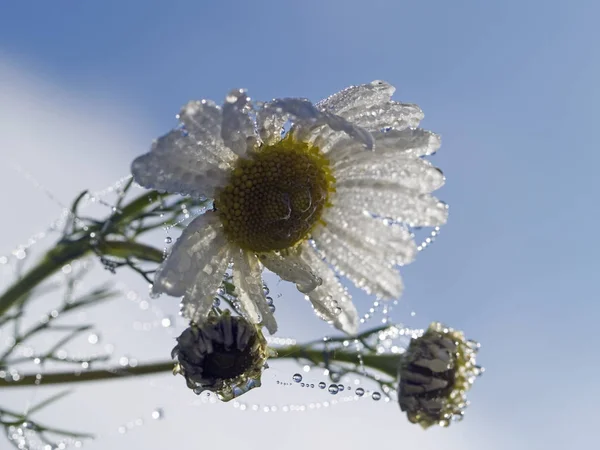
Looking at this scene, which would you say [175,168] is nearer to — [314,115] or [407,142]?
[314,115]

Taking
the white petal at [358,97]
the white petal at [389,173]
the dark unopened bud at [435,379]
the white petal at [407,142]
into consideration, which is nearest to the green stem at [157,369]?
the dark unopened bud at [435,379]

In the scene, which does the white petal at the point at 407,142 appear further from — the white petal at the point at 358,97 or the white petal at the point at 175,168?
the white petal at the point at 175,168

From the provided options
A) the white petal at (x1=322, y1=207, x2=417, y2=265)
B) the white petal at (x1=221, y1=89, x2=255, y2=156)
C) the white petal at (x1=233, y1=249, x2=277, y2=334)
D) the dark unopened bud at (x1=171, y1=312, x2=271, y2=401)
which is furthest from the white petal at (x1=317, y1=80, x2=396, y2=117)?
the dark unopened bud at (x1=171, y1=312, x2=271, y2=401)

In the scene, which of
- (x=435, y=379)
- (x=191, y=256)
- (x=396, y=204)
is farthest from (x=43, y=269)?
(x=435, y=379)

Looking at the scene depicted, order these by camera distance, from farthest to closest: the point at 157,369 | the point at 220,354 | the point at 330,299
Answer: the point at 157,369
the point at 330,299
the point at 220,354

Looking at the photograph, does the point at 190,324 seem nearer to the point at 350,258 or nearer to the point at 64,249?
the point at 350,258

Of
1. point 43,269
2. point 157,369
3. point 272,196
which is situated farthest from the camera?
point 43,269

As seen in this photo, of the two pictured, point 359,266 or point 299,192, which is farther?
point 359,266
